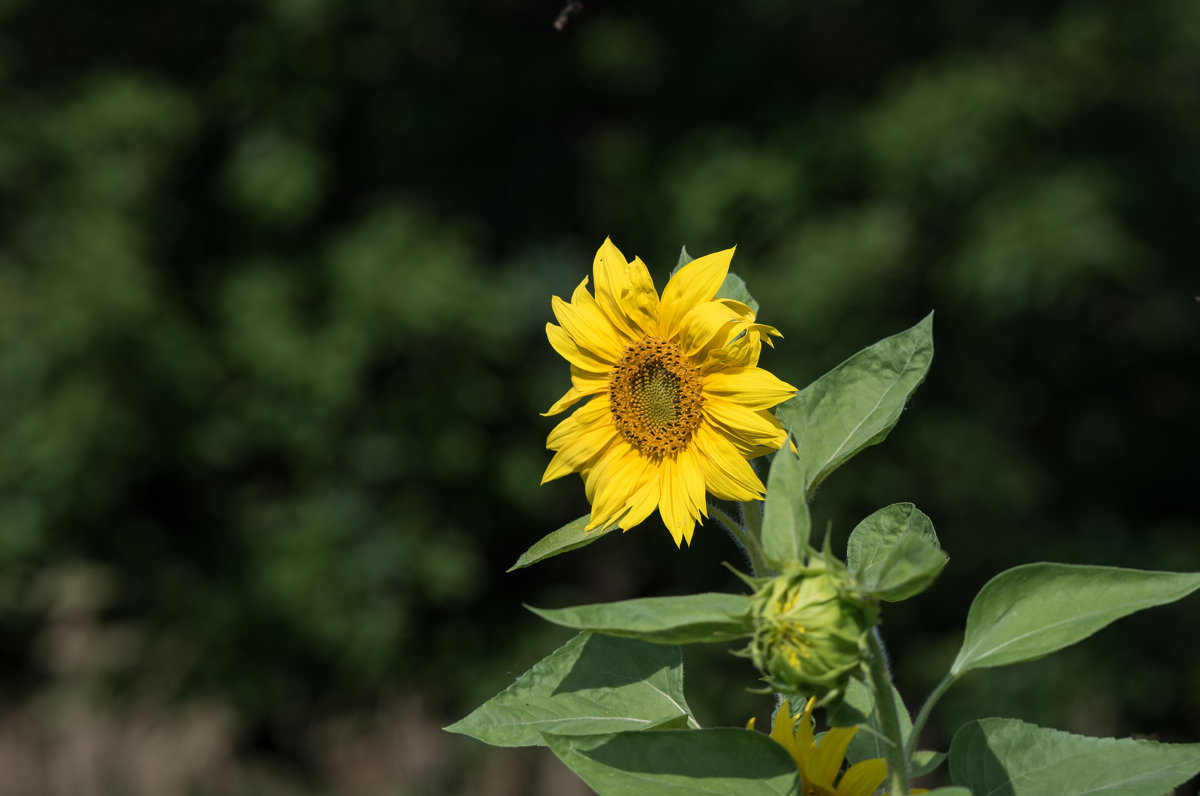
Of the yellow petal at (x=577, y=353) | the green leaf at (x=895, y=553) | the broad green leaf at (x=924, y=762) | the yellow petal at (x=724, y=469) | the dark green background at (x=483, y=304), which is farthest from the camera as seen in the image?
the dark green background at (x=483, y=304)

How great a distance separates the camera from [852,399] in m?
0.69

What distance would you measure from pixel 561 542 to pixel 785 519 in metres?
0.16

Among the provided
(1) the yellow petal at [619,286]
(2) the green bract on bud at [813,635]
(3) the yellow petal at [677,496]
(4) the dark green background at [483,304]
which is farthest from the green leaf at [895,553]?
(4) the dark green background at [483,304]

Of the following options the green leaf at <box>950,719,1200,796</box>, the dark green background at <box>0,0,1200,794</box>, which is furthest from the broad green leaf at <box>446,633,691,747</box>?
the dark green background at <box>0,0,1200,794</box>

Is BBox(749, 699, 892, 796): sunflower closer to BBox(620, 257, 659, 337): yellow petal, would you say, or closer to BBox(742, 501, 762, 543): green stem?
BBox(742, 501, 762, 543): green stem

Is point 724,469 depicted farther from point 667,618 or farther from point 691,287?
point 667,618

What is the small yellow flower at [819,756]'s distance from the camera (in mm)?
633

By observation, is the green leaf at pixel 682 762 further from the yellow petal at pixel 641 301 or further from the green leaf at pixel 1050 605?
the yellow petal at pixel 641 301

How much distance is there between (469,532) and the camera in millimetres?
4340

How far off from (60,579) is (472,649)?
1.83 metres

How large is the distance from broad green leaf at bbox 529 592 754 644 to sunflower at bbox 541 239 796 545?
191 millimetres

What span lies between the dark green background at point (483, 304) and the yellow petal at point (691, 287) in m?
2.89

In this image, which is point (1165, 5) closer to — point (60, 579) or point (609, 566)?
point (609, 566)

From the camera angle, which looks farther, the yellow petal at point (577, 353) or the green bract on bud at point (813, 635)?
the yellow petal at point (577, 353)
